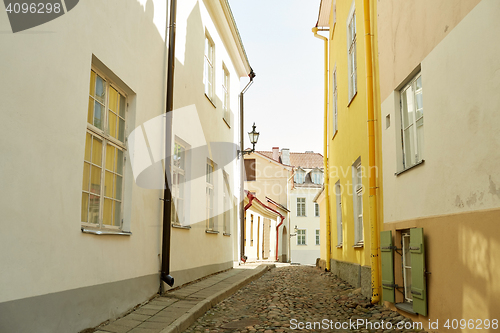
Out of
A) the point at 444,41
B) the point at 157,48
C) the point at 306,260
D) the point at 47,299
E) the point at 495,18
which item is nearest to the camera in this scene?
the point at 495,18

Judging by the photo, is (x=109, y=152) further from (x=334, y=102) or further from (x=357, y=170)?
(x=334, y=102)

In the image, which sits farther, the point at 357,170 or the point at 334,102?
the point at 334,102

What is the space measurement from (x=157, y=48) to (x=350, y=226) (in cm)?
529

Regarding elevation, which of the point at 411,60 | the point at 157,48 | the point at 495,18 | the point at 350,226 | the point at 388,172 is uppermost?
the point at 157,48

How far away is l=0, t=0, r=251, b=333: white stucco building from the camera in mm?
3631

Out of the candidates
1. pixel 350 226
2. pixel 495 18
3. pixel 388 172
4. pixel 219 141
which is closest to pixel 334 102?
pixel 219 141

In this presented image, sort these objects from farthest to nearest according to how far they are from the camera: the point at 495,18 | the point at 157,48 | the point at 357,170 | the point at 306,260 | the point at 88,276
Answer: the point at 306,260 → the point at 357,170 → the point at 157,48 → the point at 88,276 → the point at 495,18

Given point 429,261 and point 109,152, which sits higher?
point 109,152

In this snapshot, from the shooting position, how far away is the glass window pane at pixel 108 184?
5453 millimetres

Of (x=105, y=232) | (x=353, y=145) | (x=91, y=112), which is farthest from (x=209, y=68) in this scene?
(x=105, y=232)

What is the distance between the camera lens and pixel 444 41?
4.41 m

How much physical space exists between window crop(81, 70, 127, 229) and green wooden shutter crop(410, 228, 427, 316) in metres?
3.56

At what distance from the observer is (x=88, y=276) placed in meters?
4.70

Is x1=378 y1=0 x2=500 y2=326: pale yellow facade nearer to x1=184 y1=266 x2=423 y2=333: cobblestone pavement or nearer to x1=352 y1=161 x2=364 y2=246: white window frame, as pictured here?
x1=184 y1=266 x2=423 y2=333: cobblestone pavement
